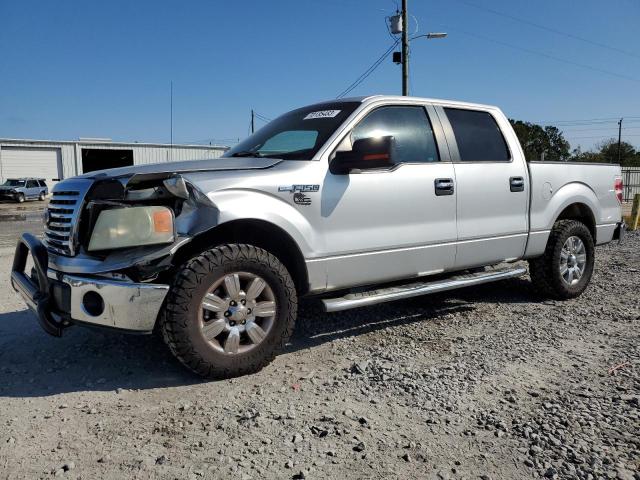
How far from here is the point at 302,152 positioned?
3947 millimetres

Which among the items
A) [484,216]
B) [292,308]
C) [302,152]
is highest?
[302,152]

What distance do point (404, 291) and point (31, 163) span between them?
1725 inches

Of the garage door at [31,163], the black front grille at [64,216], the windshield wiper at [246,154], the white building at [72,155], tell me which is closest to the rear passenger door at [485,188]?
the windshield wiper at [246,154]

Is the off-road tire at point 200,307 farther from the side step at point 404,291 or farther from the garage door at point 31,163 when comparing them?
the garage door at point 31,163

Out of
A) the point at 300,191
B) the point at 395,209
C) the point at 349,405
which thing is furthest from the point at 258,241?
the point at 349,405

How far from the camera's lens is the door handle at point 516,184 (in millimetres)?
4910

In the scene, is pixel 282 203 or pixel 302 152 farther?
pixel 302 152

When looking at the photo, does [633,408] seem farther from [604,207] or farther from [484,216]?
[604,207]

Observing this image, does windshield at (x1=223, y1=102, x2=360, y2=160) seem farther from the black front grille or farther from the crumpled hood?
the black front grille

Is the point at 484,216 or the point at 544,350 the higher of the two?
the point at 484,216

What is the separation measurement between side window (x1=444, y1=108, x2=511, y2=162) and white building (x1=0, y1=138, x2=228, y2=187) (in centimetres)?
3499

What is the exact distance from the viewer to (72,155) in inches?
1681

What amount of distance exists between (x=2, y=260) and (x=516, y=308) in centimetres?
729

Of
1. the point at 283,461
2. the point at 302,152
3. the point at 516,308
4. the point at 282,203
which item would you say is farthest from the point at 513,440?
the point at 516,308
